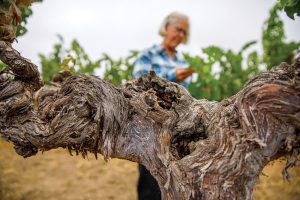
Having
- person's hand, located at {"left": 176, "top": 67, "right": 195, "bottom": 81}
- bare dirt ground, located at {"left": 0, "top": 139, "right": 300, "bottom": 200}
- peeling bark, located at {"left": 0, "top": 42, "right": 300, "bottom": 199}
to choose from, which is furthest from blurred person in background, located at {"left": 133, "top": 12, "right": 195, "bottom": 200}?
bare dirt ground, located at {"left": 0, "top": 139, "right": 300, "bottom": 200}

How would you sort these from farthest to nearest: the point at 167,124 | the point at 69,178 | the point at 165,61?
the point at 69,178, the point at 165,61, the point at 167,124

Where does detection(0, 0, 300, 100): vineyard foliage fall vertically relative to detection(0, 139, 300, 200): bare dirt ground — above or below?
above

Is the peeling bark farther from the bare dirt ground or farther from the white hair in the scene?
the bare dirt ground

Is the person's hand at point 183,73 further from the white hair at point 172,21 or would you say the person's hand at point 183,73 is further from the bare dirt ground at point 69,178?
the bare dirt ground at point 69,178

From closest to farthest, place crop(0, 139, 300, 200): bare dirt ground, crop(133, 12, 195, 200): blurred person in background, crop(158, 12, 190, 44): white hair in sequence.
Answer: crop(133, 12, 195, 200): blurred person in background, crop(158, 12, 190, 44): white hair, crop(0, 139, 300, 200): bare dirt ground

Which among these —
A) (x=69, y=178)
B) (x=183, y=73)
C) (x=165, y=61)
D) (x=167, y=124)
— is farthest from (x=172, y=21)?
(x=69, y=178)

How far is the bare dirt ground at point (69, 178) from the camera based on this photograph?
247 inches

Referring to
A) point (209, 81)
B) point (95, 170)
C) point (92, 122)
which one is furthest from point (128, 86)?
point (95, 170)

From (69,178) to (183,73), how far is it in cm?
340

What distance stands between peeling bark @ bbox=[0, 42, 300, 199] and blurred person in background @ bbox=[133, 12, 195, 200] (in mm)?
1388

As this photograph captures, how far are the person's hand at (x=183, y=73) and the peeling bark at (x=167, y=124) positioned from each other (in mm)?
1374

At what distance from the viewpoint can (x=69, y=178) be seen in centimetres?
648

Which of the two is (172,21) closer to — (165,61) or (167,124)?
(165,61)

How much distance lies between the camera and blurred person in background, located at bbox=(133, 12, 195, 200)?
3.75 metres
